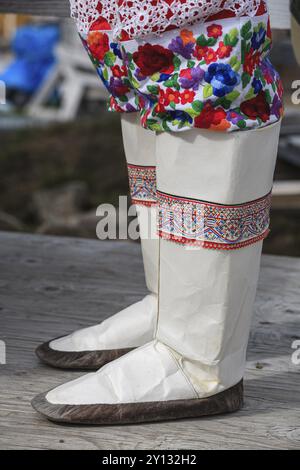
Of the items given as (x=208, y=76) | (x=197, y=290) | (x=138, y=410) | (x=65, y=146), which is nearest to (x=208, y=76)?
(x=208, y=76)

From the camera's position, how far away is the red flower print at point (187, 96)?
1.12m

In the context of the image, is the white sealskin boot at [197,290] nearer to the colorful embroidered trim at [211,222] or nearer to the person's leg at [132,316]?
the colorful embroidered trim at [211,222]

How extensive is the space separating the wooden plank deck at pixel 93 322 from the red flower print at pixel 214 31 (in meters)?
0.55

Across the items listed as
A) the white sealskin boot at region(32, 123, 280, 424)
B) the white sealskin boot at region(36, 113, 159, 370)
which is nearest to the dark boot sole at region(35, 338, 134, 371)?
the white sealskin boot at region(36, 113, 159, 370)

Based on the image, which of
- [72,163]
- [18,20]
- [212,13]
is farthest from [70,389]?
[18,20]

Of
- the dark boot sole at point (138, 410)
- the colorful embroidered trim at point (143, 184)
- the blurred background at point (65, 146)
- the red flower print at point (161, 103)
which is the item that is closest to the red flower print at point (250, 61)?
the red flower print at point (161, 103)

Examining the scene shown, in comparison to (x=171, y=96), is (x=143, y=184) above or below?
below

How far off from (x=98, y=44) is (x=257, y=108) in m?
0.25

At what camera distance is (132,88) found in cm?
127

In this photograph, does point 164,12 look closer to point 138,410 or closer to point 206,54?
point 206,54

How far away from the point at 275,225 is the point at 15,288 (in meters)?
2.26

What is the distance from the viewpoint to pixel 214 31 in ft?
3.64

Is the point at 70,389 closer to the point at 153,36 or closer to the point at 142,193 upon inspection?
the point at 142,193

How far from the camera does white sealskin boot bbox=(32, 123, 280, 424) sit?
3.81 feet
